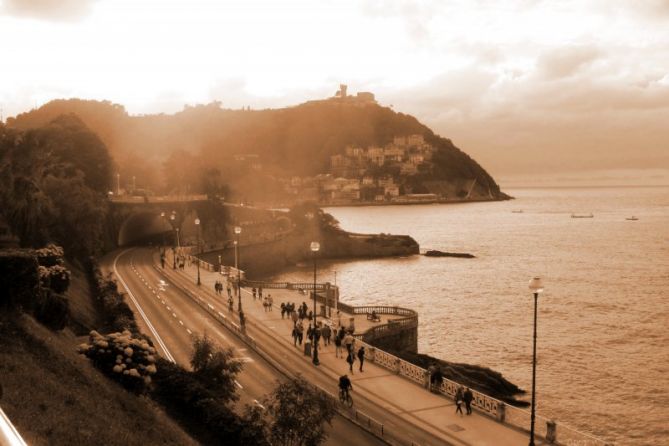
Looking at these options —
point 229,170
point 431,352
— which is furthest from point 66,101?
point 431,352

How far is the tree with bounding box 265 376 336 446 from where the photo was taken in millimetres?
14156

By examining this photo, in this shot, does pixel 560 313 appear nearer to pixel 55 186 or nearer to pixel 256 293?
pixel 256 293

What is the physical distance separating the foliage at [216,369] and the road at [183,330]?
9.77ft

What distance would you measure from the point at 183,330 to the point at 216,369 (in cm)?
1487

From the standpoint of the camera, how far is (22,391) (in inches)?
466

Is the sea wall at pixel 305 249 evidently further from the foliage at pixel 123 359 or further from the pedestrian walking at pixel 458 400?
the foliage at pixel 123 359

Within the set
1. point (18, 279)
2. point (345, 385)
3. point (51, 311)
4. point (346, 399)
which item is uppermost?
point (18, 279)

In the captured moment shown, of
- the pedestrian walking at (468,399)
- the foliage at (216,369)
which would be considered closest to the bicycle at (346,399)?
the pedestrian walking at (468,399)

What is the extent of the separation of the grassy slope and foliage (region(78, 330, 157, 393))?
0.30 metres

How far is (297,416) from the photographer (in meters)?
14.2

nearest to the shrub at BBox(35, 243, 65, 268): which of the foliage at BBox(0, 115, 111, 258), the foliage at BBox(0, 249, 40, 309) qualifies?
the foliage at BBox(0, 115, 111, 258)

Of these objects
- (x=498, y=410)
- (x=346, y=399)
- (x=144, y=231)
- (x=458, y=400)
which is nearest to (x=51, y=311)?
(x=346, y=399)

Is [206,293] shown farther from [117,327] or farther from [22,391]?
[22,391]

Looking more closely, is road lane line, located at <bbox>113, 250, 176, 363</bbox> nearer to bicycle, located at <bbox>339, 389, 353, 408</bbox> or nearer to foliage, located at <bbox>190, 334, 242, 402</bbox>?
foliage, located at <bbox>190, 334, 242, 402</bbox>
